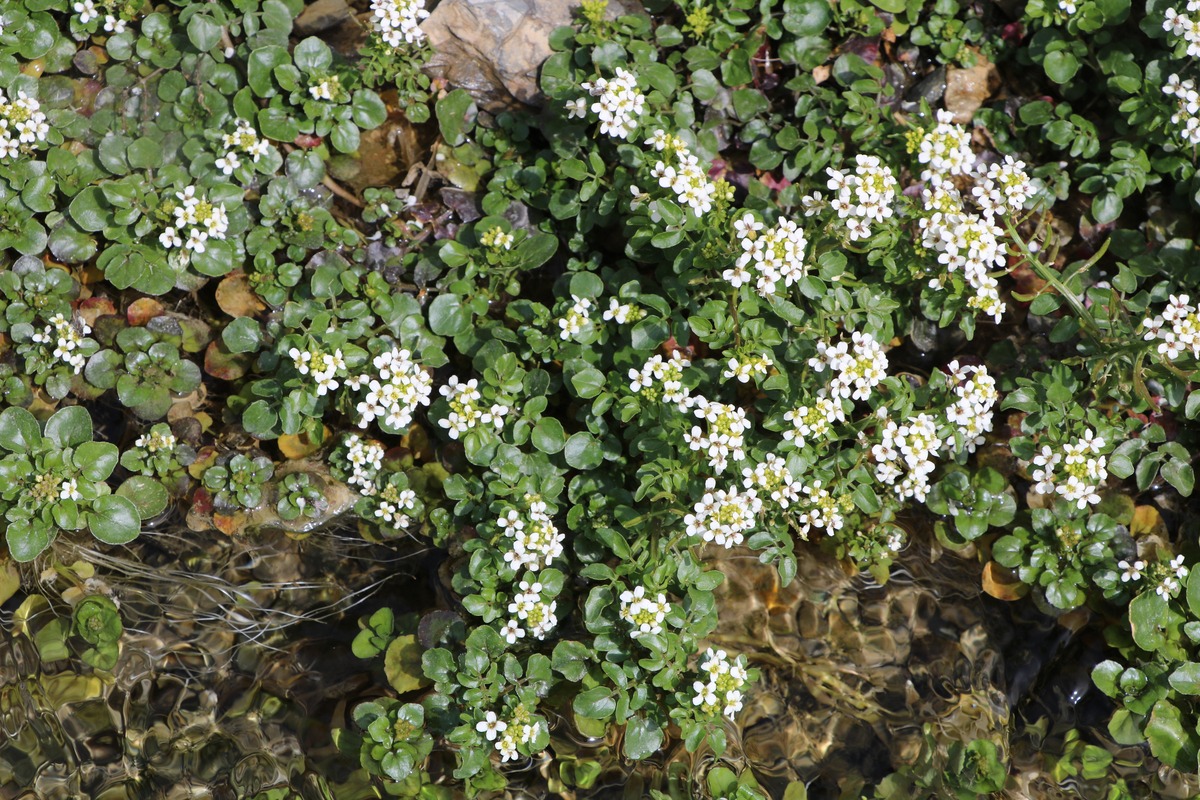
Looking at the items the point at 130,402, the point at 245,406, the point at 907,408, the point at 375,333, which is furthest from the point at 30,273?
the point at 907,408

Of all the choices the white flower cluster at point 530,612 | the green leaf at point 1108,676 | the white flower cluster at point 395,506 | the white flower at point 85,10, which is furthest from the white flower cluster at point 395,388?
the green leaf at point 1108,676

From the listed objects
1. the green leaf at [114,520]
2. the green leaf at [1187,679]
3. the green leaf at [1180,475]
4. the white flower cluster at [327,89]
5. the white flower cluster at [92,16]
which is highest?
the white flower cluster at [327,89]

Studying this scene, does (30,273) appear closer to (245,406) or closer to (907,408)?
(245,406)

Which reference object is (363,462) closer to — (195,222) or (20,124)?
(195,222)

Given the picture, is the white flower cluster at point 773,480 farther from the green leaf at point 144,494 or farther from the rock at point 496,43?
the green leaf at point 144,494

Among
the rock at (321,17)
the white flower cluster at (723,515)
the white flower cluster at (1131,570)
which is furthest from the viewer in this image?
the rock at (321,17)
